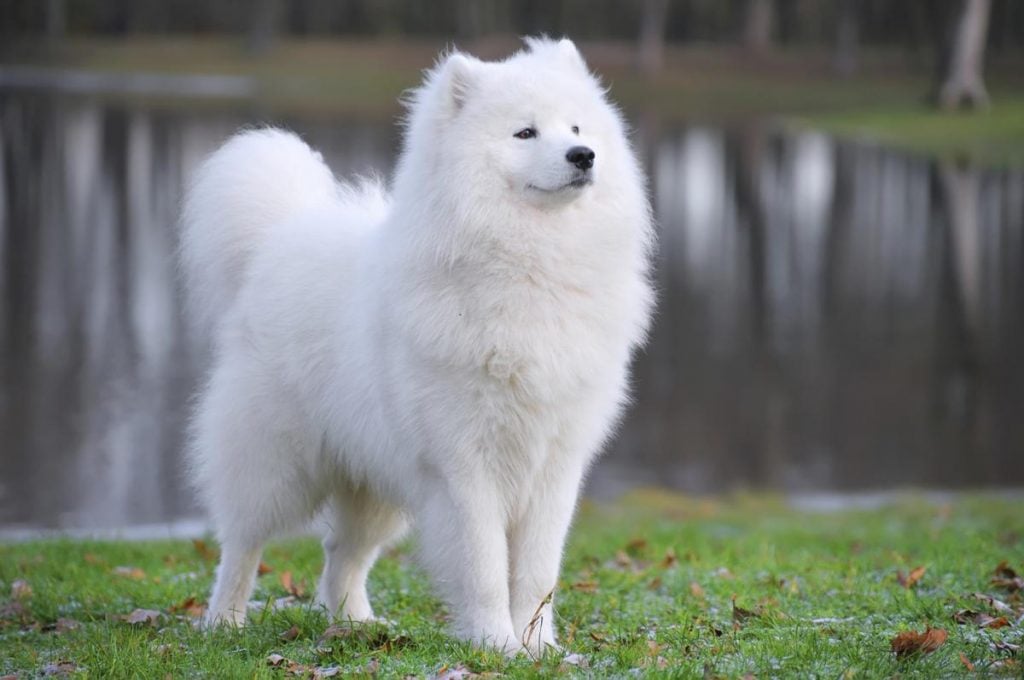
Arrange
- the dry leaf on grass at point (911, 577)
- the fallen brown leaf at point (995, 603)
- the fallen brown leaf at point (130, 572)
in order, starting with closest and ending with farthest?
the fallen brown leaf at point (995, 603)
the dry leaf on grass at point (911, 577)
the fallen brown leaf at point (130, 572)

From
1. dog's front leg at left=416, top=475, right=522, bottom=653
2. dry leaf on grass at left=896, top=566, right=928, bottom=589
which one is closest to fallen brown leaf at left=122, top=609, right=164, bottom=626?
dog's front leg at left=416, top=475, right=522, bottom=653

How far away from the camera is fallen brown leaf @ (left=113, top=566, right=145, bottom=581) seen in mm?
5750

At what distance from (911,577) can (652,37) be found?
3948cm

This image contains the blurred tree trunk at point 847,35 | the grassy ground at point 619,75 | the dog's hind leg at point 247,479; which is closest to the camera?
the dog's hind leg at point 247,479

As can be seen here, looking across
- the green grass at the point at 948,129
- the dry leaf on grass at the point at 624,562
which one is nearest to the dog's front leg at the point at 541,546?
the dry leaf on grass at the point at 624,562

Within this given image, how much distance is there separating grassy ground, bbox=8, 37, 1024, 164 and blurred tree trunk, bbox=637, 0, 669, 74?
0.36 metres

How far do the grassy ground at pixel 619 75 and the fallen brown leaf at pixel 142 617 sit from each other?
31831mm

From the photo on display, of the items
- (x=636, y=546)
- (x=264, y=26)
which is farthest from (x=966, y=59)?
(x=636, y=546)

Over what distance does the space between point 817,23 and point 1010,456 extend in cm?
3292

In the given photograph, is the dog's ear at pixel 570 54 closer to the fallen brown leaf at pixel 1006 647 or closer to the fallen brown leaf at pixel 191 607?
the fallen brown leaf at pixel 1006 647

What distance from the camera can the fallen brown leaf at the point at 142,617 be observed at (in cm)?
475

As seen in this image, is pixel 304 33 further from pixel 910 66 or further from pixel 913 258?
pixel 913 258

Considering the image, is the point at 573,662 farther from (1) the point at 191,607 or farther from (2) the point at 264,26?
(2) the point at 264,26

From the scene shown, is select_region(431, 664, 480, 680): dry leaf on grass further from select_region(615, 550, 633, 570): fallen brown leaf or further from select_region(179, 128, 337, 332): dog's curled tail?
select_region(615, 550, 633, 570): fallen brown leaf
